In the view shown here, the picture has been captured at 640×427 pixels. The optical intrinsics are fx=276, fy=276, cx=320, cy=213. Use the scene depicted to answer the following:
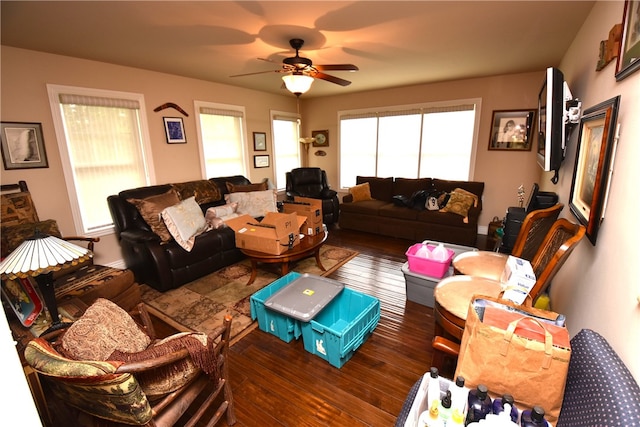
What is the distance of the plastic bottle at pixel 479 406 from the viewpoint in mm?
992

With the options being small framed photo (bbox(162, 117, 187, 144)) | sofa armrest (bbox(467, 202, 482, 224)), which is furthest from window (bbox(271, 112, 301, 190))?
sofa armrest (bbox(467, 202, 482, 224))

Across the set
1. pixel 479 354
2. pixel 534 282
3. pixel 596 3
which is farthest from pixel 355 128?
pixel 479 354

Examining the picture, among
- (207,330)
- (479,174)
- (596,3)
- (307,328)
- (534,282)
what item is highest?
(596,3)

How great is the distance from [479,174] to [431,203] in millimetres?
1020

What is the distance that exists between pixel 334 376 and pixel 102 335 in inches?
53.8

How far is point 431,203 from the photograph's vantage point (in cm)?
429

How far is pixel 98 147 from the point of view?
333cm

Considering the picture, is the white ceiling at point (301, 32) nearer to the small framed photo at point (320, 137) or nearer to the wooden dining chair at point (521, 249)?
the wooden dining chair at point (521, 249)

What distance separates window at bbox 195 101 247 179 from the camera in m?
4.36

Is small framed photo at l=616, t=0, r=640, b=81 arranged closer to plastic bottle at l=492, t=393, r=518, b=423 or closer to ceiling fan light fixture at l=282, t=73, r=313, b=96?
plastic bottle at l=492, t=393, r=518, b=423

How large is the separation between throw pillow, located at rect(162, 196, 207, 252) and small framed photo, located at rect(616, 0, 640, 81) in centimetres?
345

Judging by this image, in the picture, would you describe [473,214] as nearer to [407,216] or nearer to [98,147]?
[407,216]

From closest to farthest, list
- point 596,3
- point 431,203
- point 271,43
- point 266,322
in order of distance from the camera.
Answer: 1. point 596,3
2. point 266,322
3. point 271,43
4. point 431,203

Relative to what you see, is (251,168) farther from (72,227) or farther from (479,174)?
(479,174)
